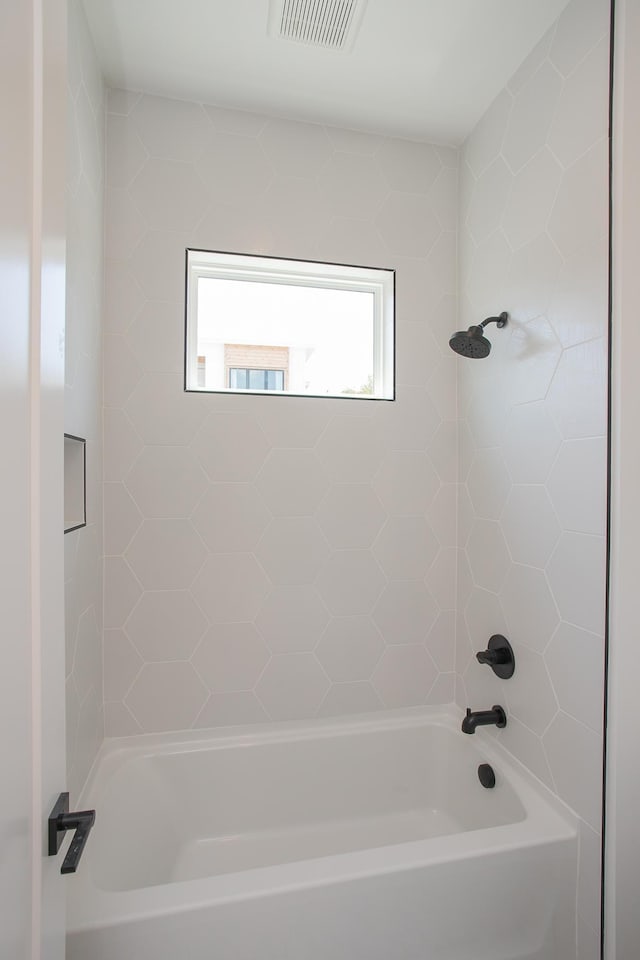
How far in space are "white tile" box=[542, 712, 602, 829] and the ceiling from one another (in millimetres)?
1918

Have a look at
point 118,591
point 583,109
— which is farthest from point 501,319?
point 118,591

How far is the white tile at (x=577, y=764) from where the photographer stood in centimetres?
115

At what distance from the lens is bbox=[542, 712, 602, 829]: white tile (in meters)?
1.15

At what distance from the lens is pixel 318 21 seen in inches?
52.3

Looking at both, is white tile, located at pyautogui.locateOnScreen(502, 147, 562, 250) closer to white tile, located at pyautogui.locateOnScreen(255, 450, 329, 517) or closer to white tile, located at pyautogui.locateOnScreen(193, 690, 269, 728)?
white tile, located at pyautogui.locateOnScreen(255, 450, 329, 517)

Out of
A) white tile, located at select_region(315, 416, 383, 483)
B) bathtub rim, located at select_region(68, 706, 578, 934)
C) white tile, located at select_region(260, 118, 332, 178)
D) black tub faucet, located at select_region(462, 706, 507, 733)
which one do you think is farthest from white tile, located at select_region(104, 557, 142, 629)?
white tile, located at select_region(260, 118, 332, 178)

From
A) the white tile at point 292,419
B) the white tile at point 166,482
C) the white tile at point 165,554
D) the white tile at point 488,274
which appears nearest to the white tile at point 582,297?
the white tile at point 488,274

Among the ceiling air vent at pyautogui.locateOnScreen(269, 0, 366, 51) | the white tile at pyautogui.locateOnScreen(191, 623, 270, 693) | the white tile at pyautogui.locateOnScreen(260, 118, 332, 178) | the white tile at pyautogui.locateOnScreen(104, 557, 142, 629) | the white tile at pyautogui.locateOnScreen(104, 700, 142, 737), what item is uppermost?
the ceiling air vent at pyautogui.locateOnScreen(269, 0, 366, 51)

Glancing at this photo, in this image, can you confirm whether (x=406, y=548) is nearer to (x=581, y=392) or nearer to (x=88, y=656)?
(x=581, y=392)

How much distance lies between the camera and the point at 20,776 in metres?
0.56

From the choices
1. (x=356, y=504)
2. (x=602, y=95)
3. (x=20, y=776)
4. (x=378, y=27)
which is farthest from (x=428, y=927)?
(x=378, y=27)

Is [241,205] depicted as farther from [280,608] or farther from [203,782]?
[203,782]

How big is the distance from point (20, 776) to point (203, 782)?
4.11 feet

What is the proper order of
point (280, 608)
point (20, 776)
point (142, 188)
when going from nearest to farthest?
point (20, 776) → point (142, 188) → point (280, 608)
